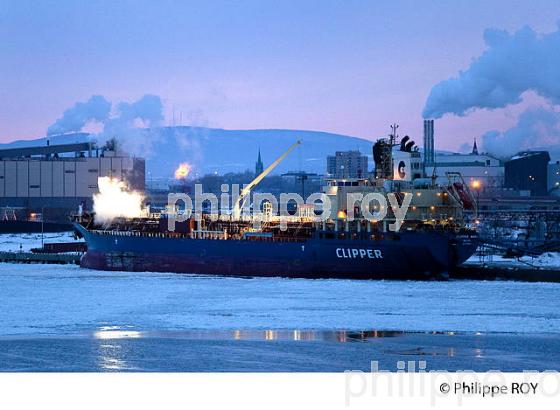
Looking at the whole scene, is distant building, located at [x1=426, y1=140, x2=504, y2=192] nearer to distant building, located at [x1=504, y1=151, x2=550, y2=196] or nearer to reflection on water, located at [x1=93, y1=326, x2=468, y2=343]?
distant building, located at [x1=504, y1=151, x2=550, y2=196]

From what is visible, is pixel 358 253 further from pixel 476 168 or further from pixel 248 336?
pixel 476 168

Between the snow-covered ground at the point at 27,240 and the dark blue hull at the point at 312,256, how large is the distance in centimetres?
1627

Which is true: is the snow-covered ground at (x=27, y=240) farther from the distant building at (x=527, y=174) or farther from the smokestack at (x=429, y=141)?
the distant building at (x=527, y=174)

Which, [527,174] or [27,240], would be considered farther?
[527,174]

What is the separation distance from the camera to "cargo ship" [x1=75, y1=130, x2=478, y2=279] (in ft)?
132

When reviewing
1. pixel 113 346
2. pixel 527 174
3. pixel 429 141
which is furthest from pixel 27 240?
pixel 113 346

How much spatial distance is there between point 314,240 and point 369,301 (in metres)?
9.53

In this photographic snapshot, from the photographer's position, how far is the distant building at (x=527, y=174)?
88.9m

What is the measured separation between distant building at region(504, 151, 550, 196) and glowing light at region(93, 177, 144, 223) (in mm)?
42291

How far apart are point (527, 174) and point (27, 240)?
44.6 metres

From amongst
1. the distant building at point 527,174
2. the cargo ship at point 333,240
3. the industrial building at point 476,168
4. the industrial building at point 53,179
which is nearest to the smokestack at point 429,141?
the industrial building at point 476,168

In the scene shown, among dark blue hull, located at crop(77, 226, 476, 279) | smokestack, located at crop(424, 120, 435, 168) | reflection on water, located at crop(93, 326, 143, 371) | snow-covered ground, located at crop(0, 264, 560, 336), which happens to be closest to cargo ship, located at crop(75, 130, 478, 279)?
dark blue hull, located at crop(77, 226, 476, 279)

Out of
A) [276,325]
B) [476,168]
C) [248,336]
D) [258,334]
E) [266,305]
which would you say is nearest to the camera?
[248,336]

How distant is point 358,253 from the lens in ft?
134
